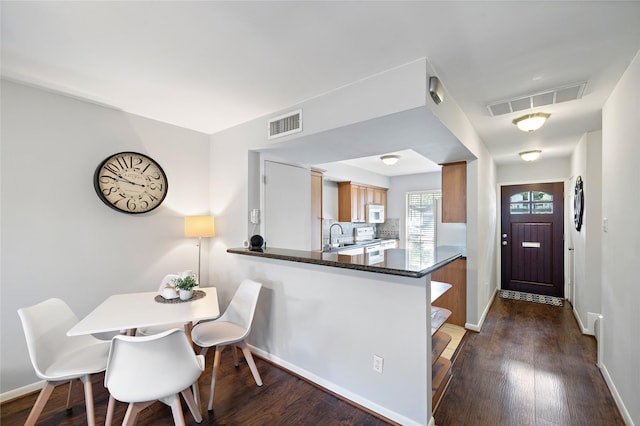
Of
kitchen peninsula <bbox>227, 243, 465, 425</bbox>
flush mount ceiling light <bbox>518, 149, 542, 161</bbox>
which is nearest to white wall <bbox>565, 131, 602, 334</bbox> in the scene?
flush mount ceiling light <bbox>518, 149, 542, 161</bbox>

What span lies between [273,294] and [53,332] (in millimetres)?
1609

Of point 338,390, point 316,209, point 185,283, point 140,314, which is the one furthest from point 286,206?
point 338,390

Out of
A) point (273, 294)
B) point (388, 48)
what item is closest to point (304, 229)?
point (273, 294)

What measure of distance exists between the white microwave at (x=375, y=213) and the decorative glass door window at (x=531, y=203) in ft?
8.33

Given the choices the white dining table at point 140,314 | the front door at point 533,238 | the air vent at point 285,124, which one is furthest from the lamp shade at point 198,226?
the front door at point 533,238

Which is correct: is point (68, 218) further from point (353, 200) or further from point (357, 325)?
point (353, 200)

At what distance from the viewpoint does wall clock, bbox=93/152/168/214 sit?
8.61ft

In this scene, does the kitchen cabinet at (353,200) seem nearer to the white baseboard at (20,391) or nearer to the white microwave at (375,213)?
the white microwave at (375,213)

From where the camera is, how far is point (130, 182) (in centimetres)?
279

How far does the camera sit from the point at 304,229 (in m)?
3.74

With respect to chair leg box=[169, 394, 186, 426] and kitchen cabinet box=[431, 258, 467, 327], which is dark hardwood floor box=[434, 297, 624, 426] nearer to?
kitchen cabinet box=[431, 258, 467, 327]

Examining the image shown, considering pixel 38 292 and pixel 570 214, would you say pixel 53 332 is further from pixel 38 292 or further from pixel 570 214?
pixel 570 214

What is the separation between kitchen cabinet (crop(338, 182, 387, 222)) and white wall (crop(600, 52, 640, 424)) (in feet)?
12.3

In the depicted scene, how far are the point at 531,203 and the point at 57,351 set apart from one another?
6726 millimetres
